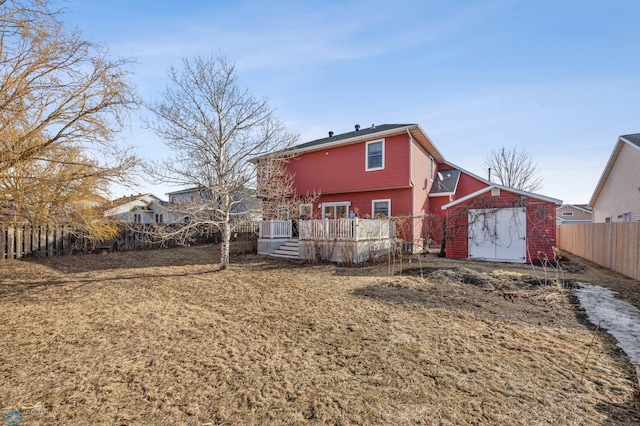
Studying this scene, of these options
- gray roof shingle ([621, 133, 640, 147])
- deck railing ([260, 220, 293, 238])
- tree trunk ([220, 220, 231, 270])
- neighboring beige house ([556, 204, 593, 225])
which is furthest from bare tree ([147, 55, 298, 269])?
neighboring beige house ([556, 204, 593, 225])

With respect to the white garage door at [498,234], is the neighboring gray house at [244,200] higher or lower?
higher

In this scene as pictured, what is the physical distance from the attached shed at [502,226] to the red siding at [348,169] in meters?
2.87

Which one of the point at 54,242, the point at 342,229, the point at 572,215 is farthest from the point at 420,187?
the point at 572,215

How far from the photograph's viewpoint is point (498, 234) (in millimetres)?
11391

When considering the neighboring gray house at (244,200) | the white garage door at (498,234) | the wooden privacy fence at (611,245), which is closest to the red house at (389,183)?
the white garage door at (498,234)

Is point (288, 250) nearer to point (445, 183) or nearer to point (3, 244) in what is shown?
point (445, 183)

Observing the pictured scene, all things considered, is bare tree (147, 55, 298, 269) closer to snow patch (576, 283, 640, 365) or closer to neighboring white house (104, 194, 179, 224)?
neighboring white house (104, 194, 179, 224)

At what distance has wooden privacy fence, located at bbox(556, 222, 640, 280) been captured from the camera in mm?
7877

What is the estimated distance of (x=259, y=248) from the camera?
13875 mm

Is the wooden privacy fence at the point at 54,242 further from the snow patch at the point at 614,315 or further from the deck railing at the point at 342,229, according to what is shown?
the snow patch at the point at 614,315

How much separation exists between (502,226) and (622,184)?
9.15 m

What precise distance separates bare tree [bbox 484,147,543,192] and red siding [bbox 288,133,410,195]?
23474 mm

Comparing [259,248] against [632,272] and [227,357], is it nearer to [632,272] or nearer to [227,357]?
[227,357]

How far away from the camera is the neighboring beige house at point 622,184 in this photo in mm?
13016
